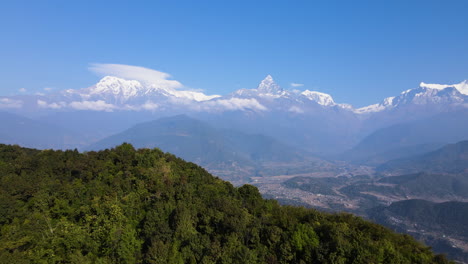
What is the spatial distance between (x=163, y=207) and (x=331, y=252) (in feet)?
67.4

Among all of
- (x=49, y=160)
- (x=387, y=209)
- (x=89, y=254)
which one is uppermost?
(x=49, y=160)

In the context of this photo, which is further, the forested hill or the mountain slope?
the mountain slope

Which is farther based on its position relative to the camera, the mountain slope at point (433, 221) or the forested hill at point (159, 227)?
the mountain slope at point (433, 221)

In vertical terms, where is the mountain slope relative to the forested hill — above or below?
below

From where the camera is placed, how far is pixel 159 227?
31156 mm

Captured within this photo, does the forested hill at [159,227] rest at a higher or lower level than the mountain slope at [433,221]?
higher

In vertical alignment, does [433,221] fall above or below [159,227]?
below

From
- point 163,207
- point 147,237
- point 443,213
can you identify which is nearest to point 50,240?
point 147,237

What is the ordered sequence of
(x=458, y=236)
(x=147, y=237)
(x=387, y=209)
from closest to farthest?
(x=147, y=237), (x=458, y=236), (x=387, y=209)

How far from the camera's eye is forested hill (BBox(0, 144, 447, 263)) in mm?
26953

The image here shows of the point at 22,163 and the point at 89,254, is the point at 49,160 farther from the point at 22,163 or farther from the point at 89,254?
the point at 89,254

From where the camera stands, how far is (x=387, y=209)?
179500 mm

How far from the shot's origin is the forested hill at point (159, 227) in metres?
27.0

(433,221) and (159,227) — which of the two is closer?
(159,227)
